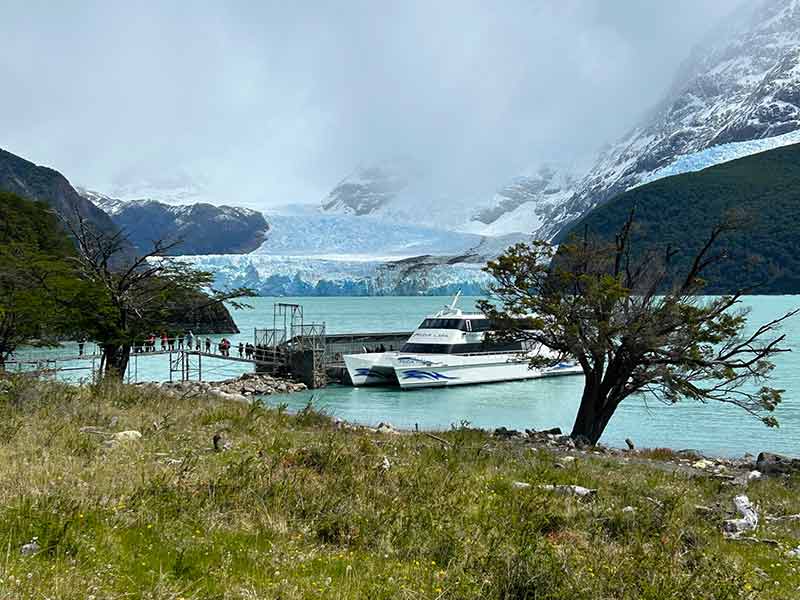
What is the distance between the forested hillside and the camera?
13238 cm

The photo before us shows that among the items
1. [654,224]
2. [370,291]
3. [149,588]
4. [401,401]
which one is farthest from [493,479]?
[654,224]

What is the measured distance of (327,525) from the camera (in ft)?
18.3

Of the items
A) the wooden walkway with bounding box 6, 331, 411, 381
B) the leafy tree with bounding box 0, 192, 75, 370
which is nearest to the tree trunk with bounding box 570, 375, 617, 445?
the leafy tree with bounding box 0, 192, 75, 370

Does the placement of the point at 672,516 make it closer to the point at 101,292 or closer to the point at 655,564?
the point at 655,564

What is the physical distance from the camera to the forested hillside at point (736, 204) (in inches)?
5212

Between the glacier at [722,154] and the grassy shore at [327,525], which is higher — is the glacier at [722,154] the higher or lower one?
the higher one

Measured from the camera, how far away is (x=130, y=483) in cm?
614

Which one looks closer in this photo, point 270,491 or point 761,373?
point 270,491

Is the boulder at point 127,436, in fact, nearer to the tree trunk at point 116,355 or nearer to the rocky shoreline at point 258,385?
the tree trunk at point 116,355

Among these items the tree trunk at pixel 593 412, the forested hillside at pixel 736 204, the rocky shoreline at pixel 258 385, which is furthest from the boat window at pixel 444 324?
the forested hillside at pixel 736 204

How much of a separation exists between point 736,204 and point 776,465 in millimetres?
124201

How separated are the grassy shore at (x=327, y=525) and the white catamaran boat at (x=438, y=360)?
29.3m

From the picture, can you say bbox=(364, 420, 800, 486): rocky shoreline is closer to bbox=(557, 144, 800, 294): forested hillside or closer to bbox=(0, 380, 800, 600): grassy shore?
bbox=(0, 380, 800, 600): grassy shore

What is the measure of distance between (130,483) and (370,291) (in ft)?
399
